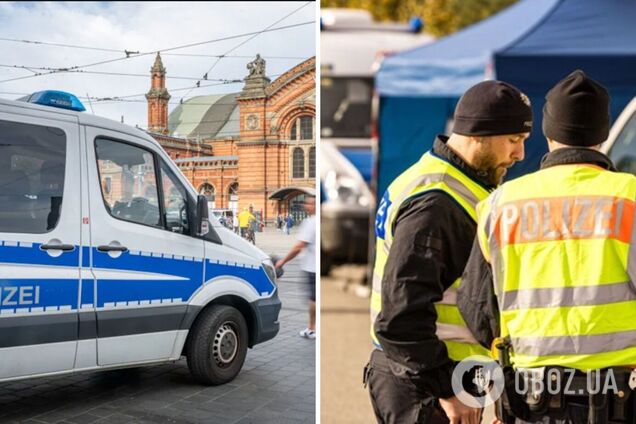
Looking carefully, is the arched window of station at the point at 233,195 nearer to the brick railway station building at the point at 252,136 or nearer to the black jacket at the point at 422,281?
the brick railway station building at the point at 252,136

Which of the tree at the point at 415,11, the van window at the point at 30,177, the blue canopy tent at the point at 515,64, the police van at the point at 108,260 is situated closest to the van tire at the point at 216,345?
the police van at the point at 108,260

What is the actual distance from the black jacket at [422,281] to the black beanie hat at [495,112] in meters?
0.26

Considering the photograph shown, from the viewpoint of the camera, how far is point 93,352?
4500 millimetres

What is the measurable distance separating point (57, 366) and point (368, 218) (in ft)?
22.0

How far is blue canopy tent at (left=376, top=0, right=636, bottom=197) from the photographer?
7.37 m

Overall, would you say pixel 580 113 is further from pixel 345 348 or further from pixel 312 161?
pixel 345 348

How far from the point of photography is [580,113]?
2537 millimetres

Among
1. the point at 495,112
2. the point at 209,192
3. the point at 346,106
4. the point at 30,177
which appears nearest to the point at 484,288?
the point at 495,112

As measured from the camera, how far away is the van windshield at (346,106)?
12.5 meters

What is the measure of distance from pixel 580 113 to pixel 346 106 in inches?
404

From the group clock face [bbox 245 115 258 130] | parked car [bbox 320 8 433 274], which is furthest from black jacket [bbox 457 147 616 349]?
parked car [bbox 320 8 433 274]

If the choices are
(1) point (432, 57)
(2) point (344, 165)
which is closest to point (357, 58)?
(2) point (344, 165)

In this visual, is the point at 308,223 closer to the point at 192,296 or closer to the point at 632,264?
the point at 192,296

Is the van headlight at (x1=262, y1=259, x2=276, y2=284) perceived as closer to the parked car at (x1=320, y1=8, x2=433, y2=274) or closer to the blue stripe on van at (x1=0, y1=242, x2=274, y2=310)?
the blue stripe on van at (x1=0, y1=242, x2=274, y2=310)
